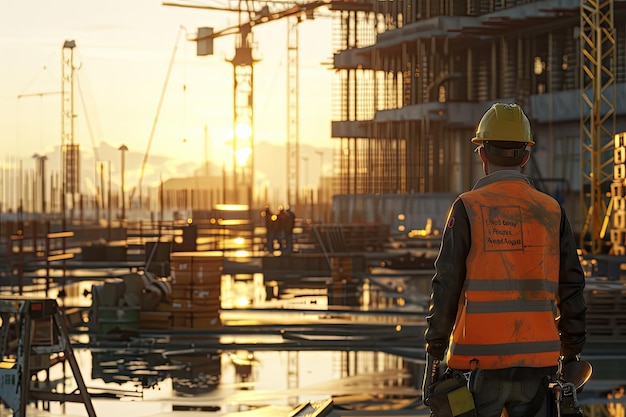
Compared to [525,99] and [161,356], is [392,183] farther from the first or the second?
[161,356]

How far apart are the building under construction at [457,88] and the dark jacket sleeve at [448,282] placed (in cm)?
5004

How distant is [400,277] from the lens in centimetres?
3494

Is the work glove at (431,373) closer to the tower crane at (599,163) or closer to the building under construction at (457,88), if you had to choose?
the tower crane at (599,163)

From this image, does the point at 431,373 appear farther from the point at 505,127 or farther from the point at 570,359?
the point at 505,127

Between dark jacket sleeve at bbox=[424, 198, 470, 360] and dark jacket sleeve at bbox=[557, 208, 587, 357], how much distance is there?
0.49m

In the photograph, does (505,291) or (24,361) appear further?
(24,361)

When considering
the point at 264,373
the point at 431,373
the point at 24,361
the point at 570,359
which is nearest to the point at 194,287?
the point at 264,373

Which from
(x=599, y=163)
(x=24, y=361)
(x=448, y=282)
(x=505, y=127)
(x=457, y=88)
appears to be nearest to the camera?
(x=448, y=282)

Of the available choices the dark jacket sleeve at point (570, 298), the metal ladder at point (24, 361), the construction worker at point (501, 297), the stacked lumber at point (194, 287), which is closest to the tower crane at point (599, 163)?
the stacked lumber at point (194, 287)

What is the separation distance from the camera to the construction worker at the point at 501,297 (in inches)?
209

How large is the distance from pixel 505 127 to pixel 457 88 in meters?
67.5

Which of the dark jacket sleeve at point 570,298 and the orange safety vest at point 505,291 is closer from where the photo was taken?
the orange safety vest at point 505,291

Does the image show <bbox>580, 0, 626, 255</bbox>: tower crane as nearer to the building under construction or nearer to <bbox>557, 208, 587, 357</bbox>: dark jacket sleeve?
the building under construction

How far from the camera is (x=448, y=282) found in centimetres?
530
